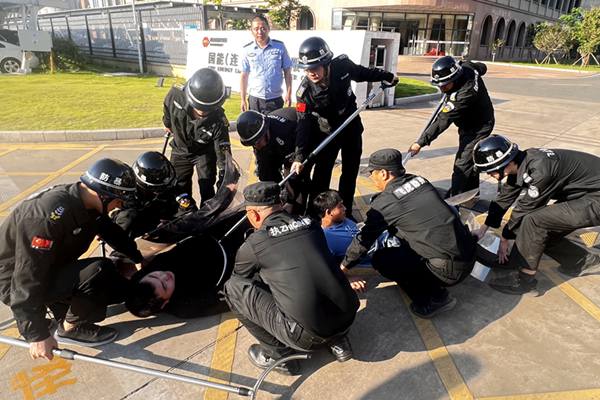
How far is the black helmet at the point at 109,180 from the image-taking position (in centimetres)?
267

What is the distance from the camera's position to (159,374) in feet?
7.91

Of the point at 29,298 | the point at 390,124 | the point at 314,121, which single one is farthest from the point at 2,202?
the point at 390,124

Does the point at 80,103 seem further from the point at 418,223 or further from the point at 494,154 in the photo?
the point at 494,154

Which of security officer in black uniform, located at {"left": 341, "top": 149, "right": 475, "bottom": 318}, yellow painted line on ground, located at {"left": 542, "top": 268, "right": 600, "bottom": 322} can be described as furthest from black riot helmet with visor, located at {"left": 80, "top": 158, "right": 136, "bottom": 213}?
yellow painted line on ground, located at {"left": 542, "top": 268, "right": 600, "bottom": 322}

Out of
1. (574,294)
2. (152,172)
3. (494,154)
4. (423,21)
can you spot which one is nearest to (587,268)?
(574,294)

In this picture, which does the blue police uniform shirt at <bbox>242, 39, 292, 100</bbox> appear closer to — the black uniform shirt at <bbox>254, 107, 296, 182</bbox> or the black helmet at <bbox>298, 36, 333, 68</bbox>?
the black uniform shirt at <bbox>254, 107, 296, 182</bbox>

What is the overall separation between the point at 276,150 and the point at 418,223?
1915mm

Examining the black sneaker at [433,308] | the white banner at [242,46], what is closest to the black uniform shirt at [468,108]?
the black sneaker at [433,308]

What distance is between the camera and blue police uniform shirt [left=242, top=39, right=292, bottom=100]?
6.14m

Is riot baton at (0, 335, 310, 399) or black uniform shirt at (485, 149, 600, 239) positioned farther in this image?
black uniform shirt at (485, 149, 600, 239)

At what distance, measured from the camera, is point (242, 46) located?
12.0 metres

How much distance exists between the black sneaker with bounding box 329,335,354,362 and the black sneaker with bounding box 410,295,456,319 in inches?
29.5

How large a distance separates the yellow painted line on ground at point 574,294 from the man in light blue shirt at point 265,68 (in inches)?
163

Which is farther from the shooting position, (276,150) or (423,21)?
(423,21)
